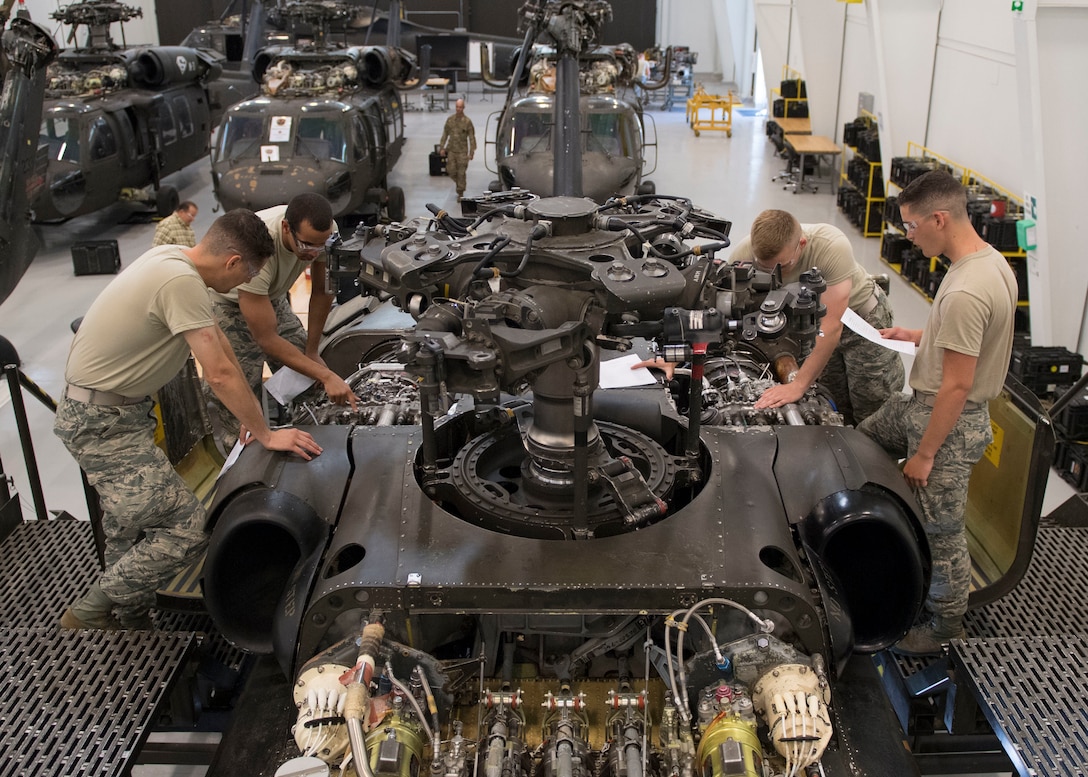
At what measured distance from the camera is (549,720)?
339cm

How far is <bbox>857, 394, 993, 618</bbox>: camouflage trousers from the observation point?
4.38 meters

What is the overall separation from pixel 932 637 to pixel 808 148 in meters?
11.6

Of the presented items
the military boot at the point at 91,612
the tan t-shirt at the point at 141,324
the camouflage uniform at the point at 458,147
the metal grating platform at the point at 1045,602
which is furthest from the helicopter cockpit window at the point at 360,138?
the metal grating platform at the point at 1045,602

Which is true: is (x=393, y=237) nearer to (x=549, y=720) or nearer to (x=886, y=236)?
(x=549, y=720)

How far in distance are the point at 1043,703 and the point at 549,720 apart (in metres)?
1.78

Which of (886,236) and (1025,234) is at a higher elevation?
(1025,234)

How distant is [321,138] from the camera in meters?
12.4

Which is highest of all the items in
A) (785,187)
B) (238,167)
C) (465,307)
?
(465,307)

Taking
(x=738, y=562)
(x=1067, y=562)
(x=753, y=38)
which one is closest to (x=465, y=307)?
(x=738, y=562)

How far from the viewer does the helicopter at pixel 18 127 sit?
8.44 metres

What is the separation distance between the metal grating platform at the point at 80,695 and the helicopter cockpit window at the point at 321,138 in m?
9.19

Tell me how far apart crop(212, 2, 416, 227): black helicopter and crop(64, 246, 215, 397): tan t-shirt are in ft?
25.0

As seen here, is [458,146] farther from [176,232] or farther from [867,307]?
[867,307]

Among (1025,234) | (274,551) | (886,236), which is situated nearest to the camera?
(274,551)
